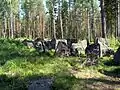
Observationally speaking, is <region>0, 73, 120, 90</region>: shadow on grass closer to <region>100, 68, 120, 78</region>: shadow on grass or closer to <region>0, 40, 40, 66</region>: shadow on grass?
<region>100, 68, 120, 78</region>: shadow on grass

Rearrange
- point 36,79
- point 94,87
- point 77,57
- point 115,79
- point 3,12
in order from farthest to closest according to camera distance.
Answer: point 3,12, point 77,57, point 115,79, point 36,79, point 94,87

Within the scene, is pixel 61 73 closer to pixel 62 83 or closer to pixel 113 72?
pixel 62 83

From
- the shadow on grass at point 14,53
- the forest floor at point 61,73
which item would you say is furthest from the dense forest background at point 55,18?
the forest floor at point 61,73

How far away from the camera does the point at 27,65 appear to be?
15.3 metres

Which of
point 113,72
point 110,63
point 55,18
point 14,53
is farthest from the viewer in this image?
point 55,18

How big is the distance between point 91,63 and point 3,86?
20.8 feet

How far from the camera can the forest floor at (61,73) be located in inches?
457

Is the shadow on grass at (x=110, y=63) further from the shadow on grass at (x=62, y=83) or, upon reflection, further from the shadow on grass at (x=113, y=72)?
the shadow on grass at (x=62, y=83)

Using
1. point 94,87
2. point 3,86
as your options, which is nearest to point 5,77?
point 3,86

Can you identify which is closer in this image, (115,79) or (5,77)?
(5,77)

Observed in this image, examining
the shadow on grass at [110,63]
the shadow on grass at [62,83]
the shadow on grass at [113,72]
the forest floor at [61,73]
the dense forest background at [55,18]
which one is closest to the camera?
the shadow on grass at [62,83]

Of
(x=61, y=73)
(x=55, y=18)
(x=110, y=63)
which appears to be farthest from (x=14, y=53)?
(x=55, y=18)

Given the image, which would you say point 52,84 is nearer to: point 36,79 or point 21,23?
point 36,79

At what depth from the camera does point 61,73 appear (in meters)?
13.6
